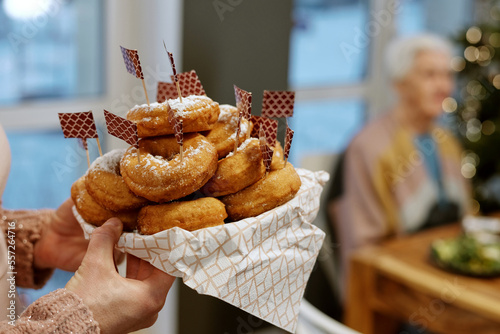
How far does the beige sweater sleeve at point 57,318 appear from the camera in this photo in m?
0.81

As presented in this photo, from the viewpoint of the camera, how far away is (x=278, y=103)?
98 centimetres

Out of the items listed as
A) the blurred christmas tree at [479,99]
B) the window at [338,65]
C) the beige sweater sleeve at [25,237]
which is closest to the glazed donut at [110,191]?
the beige sweater sleeve at [25,237]

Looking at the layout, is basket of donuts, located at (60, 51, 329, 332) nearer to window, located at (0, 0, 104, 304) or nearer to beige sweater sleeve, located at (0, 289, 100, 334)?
beige sweater sleeve, located at (0, 289, 100, 334)

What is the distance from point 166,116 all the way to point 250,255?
0.88 feet

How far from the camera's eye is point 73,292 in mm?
869

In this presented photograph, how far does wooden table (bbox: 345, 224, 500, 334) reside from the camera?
2.20 metres

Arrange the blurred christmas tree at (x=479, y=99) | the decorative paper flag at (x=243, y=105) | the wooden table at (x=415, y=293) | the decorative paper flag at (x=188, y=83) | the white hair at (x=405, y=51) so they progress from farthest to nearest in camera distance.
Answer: the blurred christmas tree at (x=479, y=99), the white hair at (x=405, y=51), the wooden table at (x=415, y=293), the decorative paper flag at (x=188, y=83), the decorative paper flag at (x=243, y=105)

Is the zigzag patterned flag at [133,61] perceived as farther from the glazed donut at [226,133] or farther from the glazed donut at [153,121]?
the glazed donut at [226,133]

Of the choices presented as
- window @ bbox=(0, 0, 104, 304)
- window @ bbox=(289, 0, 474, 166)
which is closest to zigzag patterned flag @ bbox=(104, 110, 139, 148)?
window @ bbox=(0, 0, 104, 304)

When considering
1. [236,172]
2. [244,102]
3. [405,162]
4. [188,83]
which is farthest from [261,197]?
[405,162]

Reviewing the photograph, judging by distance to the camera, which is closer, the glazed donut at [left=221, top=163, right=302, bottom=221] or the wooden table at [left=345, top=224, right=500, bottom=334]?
the glazed donut at [left=221, top=163, right=302, bottom=221]

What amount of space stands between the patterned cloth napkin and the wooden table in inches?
54.5

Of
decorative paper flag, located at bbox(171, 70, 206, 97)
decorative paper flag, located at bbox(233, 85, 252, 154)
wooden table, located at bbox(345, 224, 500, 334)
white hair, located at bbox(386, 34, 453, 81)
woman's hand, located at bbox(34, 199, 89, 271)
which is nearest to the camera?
decorative paper flag, located at bbox(233, 85, 252, 154)

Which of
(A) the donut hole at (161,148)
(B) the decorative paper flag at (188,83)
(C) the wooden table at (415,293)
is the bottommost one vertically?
(C) the wooden table at (415,293)
